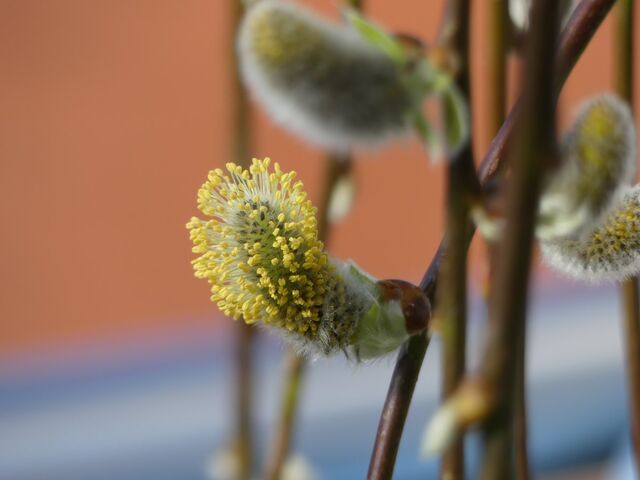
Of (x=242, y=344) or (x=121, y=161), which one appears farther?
(x=121, y=161)

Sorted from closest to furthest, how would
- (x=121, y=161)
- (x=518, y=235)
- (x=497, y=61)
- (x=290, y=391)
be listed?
(x=518, y=235)
(x=497, y=61)
(x=290, y=391)
(x=121, y=161)

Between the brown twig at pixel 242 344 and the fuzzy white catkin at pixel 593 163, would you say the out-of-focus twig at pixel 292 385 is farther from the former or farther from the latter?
the fuzzy white catkin at pixel 593 163

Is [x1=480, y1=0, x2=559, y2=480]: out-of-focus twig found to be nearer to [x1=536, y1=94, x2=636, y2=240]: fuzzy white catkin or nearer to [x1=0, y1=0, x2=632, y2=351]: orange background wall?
[x1=536, y1=94, x2=636, y2=240]: fuzzy white catkin

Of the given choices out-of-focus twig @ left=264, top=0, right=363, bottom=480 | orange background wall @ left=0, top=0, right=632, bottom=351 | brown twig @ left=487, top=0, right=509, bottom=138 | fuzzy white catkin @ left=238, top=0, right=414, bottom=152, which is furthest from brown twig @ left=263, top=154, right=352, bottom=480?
orange background wall @ left=0, top=0, right=632, bottom=351

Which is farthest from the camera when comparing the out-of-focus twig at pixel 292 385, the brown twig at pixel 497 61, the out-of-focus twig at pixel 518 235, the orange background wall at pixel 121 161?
the orange background wall at pixel 121 161

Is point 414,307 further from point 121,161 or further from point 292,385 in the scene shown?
point 121,161

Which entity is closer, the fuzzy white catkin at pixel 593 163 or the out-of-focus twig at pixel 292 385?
the fuzzy white catkin at pixel 593 163

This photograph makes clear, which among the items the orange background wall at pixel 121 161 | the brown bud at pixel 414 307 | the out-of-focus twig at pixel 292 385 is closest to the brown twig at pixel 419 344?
the brown bud at pixel 414 307

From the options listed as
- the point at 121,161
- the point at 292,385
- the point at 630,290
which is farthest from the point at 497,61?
the point at 121,161
